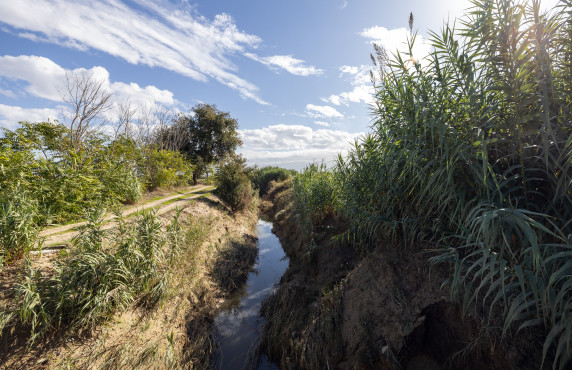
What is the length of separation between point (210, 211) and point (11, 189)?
6.22 metres

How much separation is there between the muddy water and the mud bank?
35 centimetres

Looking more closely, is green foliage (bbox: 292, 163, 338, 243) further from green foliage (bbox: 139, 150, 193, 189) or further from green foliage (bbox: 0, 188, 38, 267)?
green foliage (bbox: 139, 150, 193, 189)

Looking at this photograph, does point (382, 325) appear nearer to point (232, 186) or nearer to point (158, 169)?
point (232, 186)

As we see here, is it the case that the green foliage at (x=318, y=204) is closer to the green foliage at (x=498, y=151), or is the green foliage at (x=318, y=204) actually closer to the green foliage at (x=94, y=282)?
the green foliage at (x=498, y=151)

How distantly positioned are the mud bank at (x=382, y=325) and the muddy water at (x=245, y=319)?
0.35 metres

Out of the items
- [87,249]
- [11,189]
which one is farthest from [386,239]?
[11,189]

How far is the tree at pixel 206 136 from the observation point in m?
21.6

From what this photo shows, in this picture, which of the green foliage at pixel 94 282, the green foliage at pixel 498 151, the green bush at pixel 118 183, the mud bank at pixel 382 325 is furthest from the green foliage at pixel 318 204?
the green bush at pixel 118 183

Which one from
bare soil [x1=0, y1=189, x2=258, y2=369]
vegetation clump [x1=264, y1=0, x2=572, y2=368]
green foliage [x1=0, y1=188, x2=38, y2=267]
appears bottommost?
bare soil [x1=0, y1=189, x2=258, y2=369]

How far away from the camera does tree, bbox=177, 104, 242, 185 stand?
2156 centimetres

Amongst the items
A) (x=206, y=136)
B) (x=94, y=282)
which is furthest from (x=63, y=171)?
(x=206, y=136)

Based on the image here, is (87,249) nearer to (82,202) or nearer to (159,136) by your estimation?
(82,202)

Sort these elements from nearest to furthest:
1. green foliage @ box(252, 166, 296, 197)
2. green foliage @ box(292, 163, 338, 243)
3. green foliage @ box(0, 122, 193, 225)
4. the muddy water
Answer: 1. the muddy water
2. green foliage @ box(0, 122, 193, 225)
3. green foliage @ box(292, 163, 338, 243)
4. green foliage @ box(252, 166, 296, 197)

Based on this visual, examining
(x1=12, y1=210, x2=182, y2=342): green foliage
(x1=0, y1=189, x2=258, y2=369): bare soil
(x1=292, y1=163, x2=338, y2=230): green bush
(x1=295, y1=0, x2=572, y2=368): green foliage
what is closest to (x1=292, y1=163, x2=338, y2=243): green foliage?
(x1=292, y1=163, x2=338, y2=230): green bush
